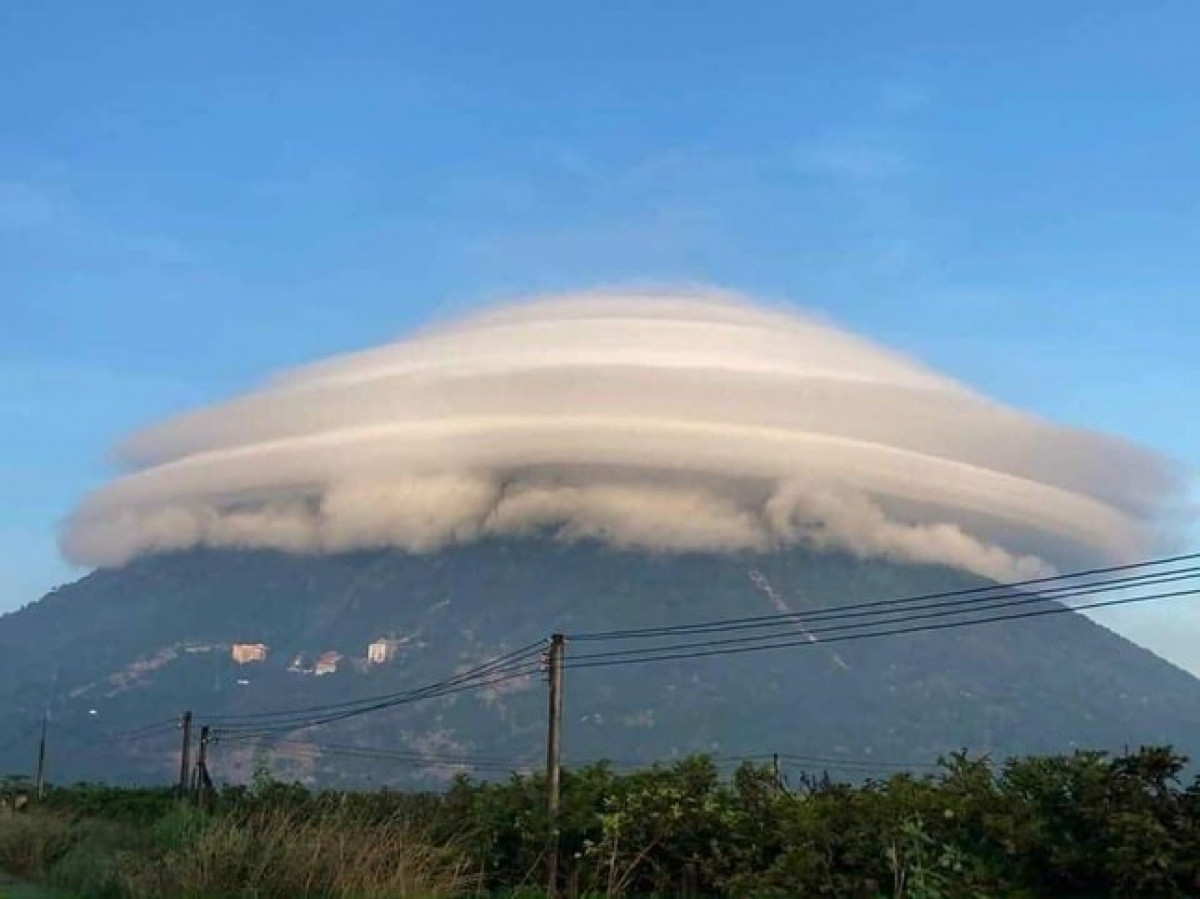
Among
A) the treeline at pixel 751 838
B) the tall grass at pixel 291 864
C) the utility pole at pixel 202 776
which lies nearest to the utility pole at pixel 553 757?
the treeline at pixel 751 838

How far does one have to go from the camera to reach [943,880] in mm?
17172

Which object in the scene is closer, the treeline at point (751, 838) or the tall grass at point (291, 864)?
the treeline at point (751, 838)

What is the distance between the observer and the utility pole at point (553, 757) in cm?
2220

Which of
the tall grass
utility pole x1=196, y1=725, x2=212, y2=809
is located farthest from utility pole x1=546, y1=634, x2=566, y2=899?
utility pole x1=196, y1=725, x2=212, y2=809

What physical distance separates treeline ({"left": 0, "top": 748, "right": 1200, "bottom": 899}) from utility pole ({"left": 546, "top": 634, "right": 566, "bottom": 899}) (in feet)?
0.68

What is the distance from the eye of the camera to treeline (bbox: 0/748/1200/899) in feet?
55.4

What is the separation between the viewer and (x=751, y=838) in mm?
20328

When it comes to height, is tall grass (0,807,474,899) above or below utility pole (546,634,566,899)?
below

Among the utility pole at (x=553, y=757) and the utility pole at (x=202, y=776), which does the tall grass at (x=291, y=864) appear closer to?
the utility pole at (x=553, y=757)

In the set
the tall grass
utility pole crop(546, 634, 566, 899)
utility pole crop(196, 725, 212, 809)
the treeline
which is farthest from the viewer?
utility pole crop(196, 725, 212, 809)

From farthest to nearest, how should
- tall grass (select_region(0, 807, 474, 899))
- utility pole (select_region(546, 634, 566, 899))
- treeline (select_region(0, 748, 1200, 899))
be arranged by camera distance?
utility pole (select_region(546, 634, 566, 899))
tall grass (select_region(0, 807, 474, 899))
treeline (select_region(0, 748, 1200, 899))

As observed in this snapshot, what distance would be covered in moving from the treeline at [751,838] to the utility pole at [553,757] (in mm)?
206

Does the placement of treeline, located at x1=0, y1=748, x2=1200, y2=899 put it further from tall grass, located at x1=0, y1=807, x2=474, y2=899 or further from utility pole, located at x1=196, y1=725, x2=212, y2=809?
utility pole, located at x1=196, y1=725, x2=212, y2=809

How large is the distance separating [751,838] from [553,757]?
5.50 metres
